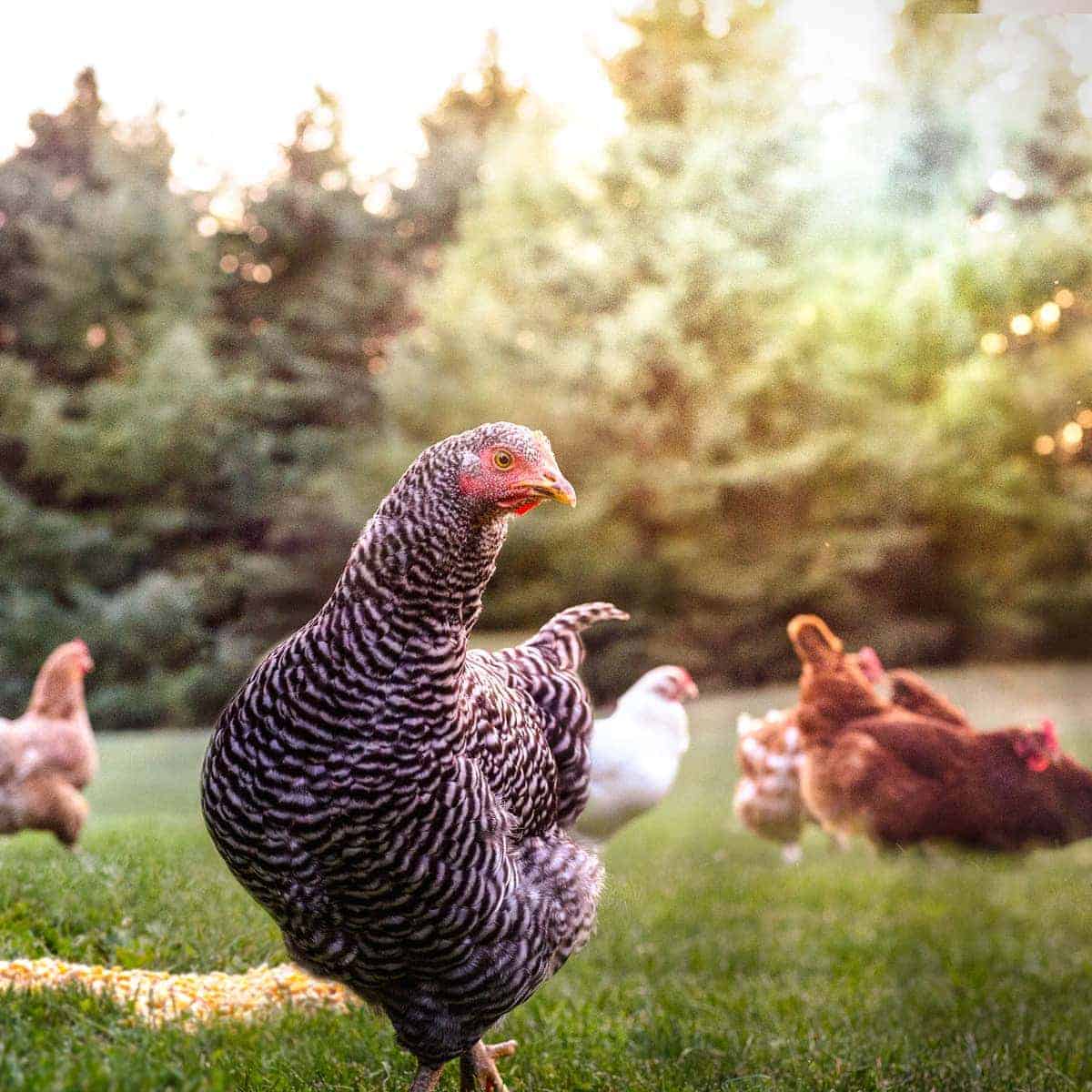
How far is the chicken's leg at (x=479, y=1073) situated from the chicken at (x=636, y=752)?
934 mm

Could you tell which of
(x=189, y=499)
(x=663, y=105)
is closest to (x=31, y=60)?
(x=189, y=499)

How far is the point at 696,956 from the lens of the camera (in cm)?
341

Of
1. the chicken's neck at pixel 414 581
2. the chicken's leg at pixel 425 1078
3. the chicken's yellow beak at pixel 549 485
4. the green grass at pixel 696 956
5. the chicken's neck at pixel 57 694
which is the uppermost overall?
the chicken's yellow beak at pixel 549 485

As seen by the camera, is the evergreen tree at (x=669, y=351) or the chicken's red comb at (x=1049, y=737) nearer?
the chicken's red comb at (x=1049, y=737)

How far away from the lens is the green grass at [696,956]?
7.09ft

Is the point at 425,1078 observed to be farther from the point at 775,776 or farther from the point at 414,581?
the point at 775,776

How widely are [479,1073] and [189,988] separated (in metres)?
0.67

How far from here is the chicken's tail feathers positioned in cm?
230

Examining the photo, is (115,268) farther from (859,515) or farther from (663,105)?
(859,515)

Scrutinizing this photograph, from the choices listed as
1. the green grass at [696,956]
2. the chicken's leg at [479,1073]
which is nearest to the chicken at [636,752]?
the green grass at [696,956]

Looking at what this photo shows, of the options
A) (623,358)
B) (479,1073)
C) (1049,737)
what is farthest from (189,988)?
(623,358)

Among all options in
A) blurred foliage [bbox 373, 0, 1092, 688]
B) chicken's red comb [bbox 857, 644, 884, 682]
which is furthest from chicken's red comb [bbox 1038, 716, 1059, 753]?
blurred foliage [bbox 373, 0, 1092, 688]

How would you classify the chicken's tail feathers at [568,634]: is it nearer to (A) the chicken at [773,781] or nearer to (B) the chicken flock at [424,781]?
(B) the chicken flock at [424,781]

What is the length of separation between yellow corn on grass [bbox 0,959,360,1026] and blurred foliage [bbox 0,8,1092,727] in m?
1.67
